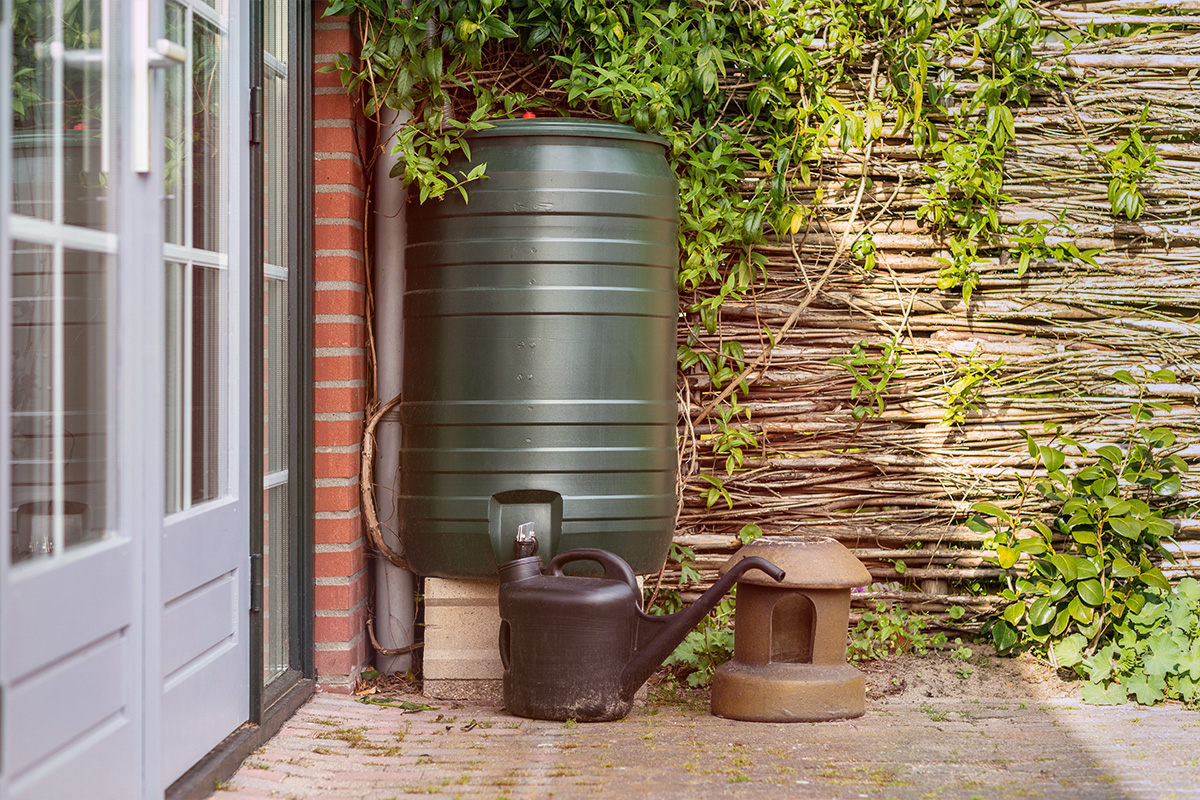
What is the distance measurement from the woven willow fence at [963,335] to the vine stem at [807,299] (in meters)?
0.02

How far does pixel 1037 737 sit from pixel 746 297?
157cm

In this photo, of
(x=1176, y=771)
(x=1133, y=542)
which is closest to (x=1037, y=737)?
(x=1176, y=771)

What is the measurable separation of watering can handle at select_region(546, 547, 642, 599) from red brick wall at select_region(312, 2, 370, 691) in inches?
24.5

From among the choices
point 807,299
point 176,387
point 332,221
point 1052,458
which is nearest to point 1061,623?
point 1052,458

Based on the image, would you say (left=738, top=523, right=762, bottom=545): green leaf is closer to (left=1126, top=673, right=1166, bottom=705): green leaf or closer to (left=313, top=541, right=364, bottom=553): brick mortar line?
(left=1126, top=673, right=1166, bottom=705): green leaf

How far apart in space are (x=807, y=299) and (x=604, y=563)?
4.03 feet

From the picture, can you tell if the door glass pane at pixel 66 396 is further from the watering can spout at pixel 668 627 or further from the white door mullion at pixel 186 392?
the watering can spout at pixel 668 627

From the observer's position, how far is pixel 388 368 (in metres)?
3.20

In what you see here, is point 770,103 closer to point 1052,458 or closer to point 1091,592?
point 1052,458

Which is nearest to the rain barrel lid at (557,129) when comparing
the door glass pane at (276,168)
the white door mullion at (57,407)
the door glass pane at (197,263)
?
the door glass pane at (276,168)

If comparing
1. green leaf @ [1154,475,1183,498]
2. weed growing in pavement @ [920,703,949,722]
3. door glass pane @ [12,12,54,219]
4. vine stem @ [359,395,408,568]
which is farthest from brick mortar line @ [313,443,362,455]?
green leaf @ [1154,475,1183,498]

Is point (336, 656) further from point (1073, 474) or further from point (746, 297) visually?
point (1073, 474)

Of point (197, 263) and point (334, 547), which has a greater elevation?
point (197, 263)

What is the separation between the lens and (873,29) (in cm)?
344
